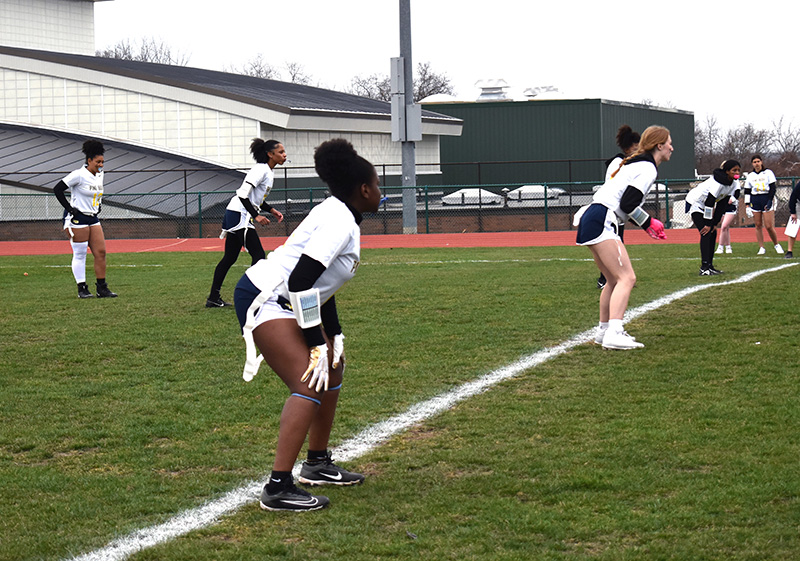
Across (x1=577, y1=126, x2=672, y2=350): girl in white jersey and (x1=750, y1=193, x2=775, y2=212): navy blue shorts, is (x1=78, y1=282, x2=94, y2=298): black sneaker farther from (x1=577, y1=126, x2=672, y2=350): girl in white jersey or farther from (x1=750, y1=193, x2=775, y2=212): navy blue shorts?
(x1=750, y1=193, x2=775, y2=212): navy blue shorts

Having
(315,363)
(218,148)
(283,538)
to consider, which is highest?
(218,148)

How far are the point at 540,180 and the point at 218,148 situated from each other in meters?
15.7

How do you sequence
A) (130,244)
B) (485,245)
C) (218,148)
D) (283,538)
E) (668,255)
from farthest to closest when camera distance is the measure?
(218,148), (130,244), (485,245), (668,255), (283,538)

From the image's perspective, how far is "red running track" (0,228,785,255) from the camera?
25.7 meters

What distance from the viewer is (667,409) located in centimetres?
621

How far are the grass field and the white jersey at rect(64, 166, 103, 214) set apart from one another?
2.07m

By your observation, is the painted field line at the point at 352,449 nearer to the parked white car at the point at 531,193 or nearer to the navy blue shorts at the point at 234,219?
the navy blue shorts at the point at 234,219

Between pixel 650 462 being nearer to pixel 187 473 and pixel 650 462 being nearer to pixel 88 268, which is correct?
pixel 187 473

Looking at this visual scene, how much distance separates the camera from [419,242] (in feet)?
89.8

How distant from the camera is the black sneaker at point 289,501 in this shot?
4.50m

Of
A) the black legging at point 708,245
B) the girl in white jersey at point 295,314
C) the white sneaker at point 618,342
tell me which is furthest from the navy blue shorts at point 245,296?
the black legging at point 708,245

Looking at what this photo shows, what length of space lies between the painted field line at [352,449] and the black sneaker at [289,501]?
0.17m

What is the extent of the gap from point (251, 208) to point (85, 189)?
8.88 feet

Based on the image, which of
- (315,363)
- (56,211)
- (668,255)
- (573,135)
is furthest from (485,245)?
(573,135)
